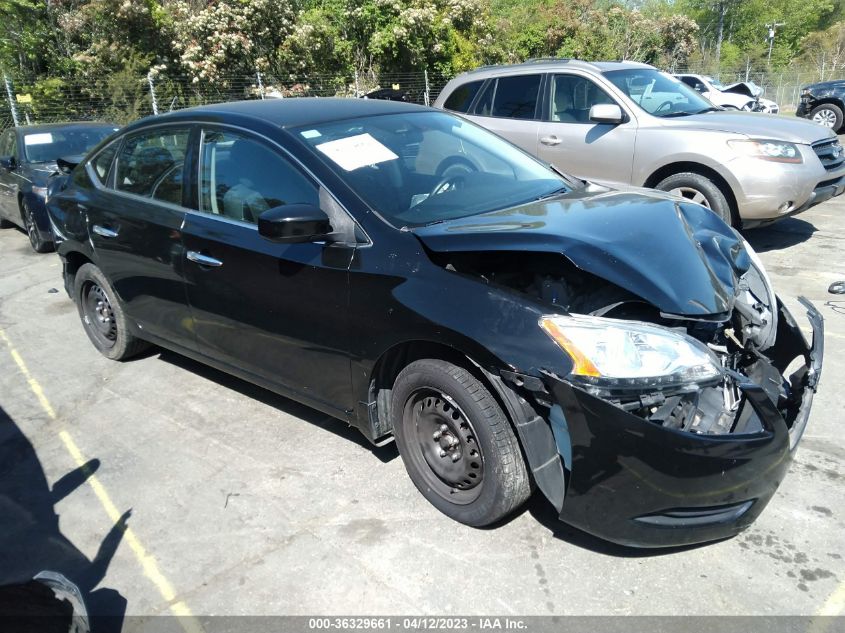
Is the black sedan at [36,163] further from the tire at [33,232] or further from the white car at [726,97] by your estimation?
the white car at [726,97]

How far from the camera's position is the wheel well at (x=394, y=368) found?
9.18 feet

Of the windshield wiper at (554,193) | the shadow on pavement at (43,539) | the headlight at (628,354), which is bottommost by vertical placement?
the shadow on pavement at (43,539)

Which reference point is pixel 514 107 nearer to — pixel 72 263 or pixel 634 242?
pixel 72 263

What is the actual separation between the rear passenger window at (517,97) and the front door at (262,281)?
15.6ft

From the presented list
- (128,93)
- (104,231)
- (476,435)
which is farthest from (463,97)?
(128,93)

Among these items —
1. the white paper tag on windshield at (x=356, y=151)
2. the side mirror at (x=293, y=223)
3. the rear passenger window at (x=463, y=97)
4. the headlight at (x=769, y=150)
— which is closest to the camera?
the side mirror at (x=293, y=223)

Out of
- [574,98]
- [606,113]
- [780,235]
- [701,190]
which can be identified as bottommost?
[780,235]

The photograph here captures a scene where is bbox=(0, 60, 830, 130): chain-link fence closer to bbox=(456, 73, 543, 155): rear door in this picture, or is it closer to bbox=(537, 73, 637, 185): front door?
bbox=(456, 73, 543, 155): rear door

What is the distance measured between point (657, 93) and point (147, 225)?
566 cm

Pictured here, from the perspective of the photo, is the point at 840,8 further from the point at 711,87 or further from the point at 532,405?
the point at 532,405

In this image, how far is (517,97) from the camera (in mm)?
7824

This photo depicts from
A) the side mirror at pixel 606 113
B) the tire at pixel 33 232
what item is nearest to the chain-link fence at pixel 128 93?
the tire at pixel 33 232

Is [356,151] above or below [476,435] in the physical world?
above

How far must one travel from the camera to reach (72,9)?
786 inches
